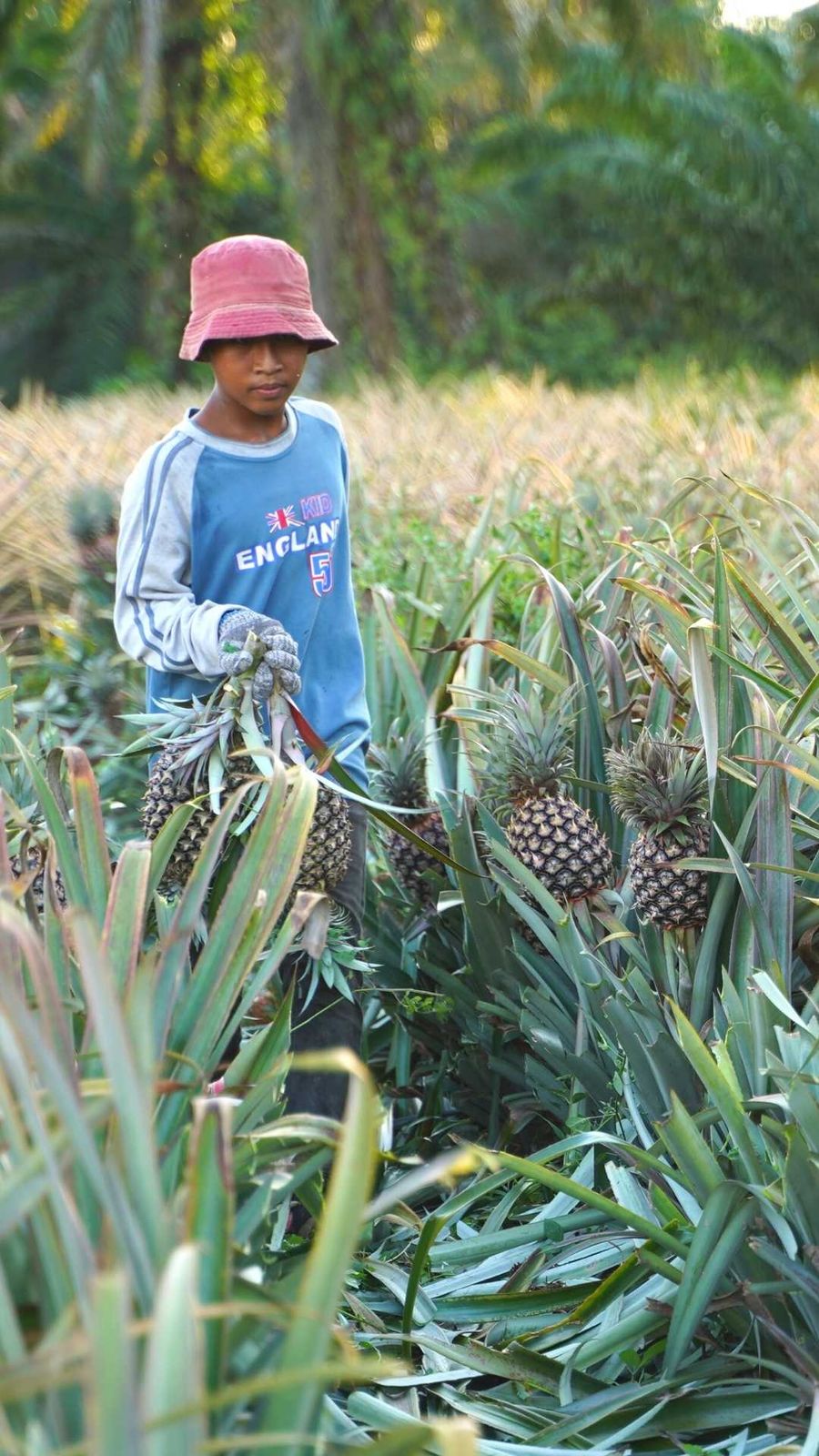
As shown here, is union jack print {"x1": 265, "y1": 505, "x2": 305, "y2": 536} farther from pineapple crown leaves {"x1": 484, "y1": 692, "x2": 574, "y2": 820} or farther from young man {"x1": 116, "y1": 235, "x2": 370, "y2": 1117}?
pineapple crown leaves {"x1": 484, "y1": 692, "x2": 574, "y2": 820}

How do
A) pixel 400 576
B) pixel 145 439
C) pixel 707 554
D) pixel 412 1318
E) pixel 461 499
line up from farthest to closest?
pixel 145 439 → pixel 461 499 → pixel 400 576 → pixel 707 554 → pixel 412 1318

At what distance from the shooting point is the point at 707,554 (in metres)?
3.62

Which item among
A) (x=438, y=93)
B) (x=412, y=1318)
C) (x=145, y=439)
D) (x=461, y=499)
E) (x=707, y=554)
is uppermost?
(x=438, y=93)

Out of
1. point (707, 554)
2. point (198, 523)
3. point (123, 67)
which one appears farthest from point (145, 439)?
point (123, 67)

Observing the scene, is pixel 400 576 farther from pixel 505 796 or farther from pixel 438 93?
pixel 438 93

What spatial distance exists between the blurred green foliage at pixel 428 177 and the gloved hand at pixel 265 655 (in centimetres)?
1347

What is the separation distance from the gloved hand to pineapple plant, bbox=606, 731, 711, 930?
1.77 feet

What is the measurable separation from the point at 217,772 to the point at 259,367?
0.72m

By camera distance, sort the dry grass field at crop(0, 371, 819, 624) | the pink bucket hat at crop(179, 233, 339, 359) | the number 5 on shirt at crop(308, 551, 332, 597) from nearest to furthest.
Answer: the pink bucket hat at crop(179, 233, 339, 359)
the number 5 on shirt at crop(308, 551, 332, 597)
the dry grass field at crop(0, 371, 819, 624)

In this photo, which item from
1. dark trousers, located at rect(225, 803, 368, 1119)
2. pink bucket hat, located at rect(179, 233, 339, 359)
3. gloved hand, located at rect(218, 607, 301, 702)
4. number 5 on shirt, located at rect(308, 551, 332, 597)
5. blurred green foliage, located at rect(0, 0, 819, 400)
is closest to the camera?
gloved hand, located at rect(218, 607, 301, 702)

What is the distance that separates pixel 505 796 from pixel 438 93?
55.8 ft

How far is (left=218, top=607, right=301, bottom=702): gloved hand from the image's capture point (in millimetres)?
2438

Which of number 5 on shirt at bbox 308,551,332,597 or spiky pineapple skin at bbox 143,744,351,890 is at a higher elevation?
number 5 on shirt at bbox 308,551,332,597

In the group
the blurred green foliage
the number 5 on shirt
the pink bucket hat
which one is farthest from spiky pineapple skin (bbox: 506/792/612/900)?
the blurred green foliage
